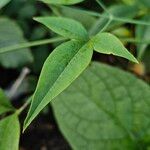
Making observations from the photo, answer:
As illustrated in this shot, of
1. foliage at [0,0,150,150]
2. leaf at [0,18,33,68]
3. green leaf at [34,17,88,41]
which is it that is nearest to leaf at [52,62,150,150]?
foliage at [0,0,150,150]

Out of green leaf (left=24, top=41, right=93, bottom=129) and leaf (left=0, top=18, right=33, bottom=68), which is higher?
green leaf (left=24, top=41, right=93, bottom=129)

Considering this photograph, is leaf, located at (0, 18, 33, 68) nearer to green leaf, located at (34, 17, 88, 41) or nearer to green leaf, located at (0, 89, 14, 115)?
green leaf, located at (0, 89, 14, 115)

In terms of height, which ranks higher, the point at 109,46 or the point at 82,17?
the point at 109,46

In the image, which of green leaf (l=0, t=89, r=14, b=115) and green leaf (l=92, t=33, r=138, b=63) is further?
green leaf (l=0, t=89, r=14, b=115)

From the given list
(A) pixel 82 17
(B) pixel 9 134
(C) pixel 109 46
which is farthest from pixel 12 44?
(C) pixel 109 46

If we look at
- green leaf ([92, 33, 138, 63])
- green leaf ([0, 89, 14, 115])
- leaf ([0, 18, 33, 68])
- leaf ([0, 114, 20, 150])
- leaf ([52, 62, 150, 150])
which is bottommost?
leaf ([52, 62, 150, 150])

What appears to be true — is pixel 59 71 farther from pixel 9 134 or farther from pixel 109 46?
pixel 9 134
